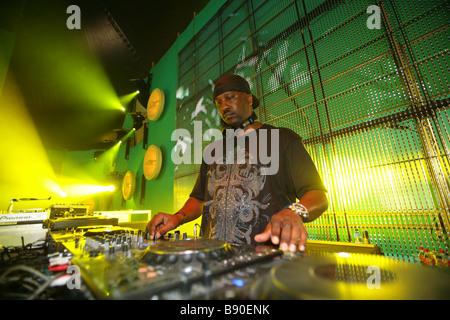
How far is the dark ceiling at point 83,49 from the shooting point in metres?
3.46

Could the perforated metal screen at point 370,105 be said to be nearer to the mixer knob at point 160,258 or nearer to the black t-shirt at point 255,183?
the black t-shirt at point 255,183

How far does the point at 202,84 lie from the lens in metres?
3.78

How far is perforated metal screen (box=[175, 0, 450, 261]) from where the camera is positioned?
1325 mm

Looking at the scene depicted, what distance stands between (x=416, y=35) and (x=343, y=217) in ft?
5.09

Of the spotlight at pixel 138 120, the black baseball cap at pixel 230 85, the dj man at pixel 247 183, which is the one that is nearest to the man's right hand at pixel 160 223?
the dj man at pixel 247 183

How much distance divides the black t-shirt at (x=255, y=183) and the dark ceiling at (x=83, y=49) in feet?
13.6

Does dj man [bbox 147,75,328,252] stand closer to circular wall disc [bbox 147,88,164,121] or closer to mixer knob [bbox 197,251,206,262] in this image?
mixer knob [bbox 197,251,206,262]

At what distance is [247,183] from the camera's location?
1153mm

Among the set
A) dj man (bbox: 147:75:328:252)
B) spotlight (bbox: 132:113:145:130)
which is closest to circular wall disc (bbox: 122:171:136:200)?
spotlight (bbox: 132:113:145:130)

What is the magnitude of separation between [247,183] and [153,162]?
4.13 m

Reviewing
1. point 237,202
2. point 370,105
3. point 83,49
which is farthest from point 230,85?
point 83,49

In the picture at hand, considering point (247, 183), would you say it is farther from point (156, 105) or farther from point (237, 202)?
point (156, 105)

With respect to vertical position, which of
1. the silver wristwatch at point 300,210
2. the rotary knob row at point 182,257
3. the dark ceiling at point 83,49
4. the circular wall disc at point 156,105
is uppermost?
the dark ceiling at point 83,49
